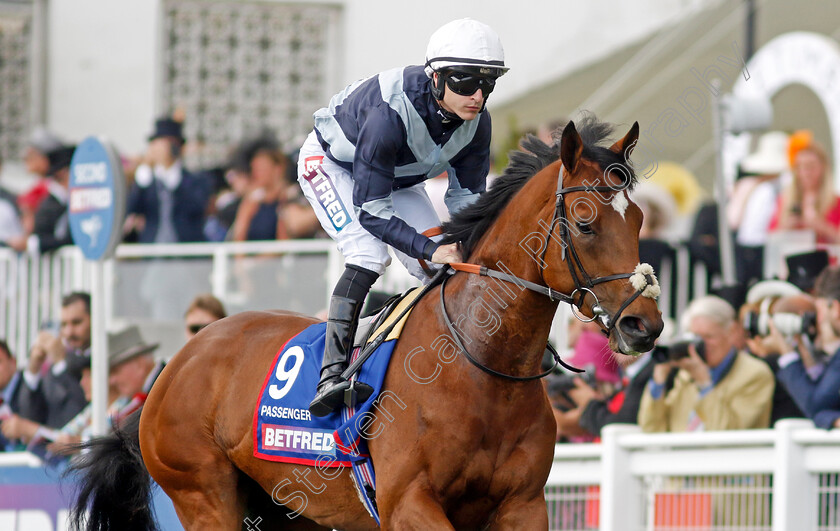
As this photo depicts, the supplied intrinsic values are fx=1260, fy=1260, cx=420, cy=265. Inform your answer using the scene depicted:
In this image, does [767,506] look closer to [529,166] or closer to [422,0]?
[529,166]

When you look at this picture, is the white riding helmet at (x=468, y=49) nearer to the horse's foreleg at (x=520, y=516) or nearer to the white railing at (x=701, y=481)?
the horse's foreleg at (x=520, y=516)

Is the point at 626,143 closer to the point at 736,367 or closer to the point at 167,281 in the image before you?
the point at 736,367

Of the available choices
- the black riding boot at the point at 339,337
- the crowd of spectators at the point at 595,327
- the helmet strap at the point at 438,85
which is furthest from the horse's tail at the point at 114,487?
the helmet strap at the point at 438,85

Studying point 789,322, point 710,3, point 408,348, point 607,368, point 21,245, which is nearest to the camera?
point 408,348

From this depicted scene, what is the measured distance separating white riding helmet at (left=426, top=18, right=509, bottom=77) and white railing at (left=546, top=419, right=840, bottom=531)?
2255 millimetres

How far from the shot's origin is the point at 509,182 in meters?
4.81

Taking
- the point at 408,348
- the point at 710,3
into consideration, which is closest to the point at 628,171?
the point at 408,348

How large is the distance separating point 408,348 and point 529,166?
835mm

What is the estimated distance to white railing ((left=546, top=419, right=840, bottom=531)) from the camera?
5.67 m

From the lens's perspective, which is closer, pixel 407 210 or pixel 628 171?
pixel 628 171

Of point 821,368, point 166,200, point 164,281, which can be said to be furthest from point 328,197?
point 166,200

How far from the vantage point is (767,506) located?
5.95 m

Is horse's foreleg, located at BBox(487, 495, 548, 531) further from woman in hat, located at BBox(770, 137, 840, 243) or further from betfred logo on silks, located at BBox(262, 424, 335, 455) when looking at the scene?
woman in hat, located at BBox(770, 137, 840, 243)

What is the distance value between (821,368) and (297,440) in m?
2.84
